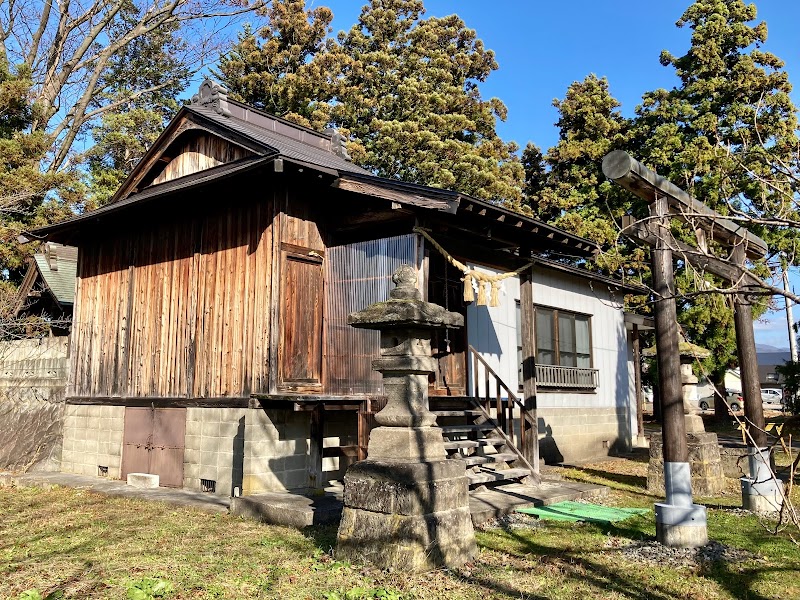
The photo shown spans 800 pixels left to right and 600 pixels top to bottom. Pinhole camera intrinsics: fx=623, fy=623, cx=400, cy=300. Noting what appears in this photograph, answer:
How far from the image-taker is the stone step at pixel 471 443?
8.92 meters

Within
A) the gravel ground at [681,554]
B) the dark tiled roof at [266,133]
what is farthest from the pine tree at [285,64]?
the gravel ground at [681,554]

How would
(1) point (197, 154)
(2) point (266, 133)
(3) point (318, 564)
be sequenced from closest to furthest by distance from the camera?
1. (3) point (318, 564)
2. (1) point (197, 154)
3. (2) point (266, 133)

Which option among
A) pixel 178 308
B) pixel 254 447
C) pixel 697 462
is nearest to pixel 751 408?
pixel 697 462

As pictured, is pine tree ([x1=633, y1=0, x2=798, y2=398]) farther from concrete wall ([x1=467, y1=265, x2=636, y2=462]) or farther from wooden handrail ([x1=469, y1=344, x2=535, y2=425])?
wooden handrail ([x1=469, y1=344, x2=535, y2=425])

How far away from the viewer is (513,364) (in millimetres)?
13773

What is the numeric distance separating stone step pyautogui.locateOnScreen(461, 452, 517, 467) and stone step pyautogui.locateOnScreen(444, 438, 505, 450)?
19cm

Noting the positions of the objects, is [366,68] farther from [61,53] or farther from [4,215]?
[4,215]

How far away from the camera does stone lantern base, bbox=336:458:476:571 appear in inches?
223

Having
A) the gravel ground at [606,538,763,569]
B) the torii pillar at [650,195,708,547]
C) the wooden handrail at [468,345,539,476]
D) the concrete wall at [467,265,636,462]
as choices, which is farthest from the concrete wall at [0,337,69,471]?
the torii pillar at [650,195,708,547]

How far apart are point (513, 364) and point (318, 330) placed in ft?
17.3

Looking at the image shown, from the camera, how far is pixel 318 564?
5922 millimetres

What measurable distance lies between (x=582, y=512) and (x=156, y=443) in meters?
7.35

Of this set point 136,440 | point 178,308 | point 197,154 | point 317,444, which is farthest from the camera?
point 197,154

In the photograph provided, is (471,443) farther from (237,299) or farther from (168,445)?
(168,445)
